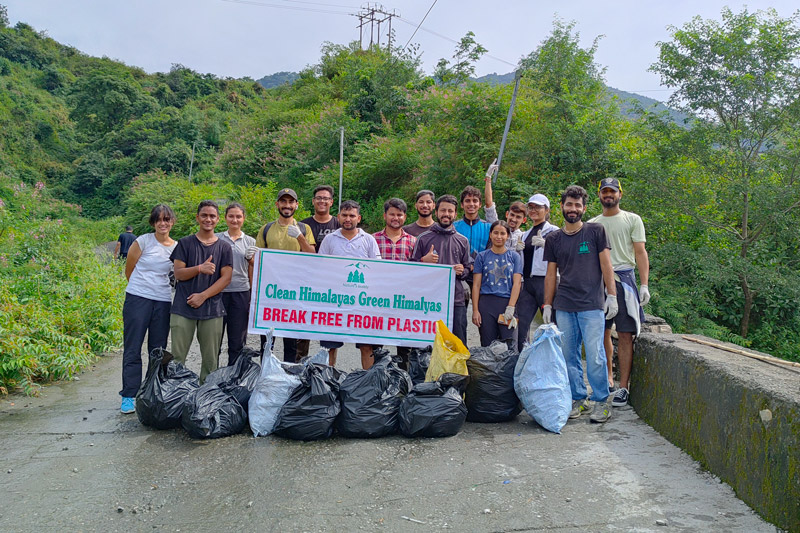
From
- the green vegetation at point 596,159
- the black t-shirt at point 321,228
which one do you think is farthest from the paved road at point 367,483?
the green vegetation at point 596,159

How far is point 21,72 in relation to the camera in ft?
207

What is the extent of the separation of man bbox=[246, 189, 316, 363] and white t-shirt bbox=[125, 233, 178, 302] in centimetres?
74

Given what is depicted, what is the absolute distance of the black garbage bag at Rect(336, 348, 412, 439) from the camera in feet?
14.9

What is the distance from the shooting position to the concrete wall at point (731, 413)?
10.1 feet

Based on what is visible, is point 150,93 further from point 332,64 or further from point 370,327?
point 370,327

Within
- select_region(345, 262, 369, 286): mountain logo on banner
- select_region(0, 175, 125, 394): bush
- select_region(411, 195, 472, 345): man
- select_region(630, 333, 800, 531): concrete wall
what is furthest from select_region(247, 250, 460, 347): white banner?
select_region(0, 175, 125, 394): bush

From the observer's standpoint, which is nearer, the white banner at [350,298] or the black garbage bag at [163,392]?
the black garbage bag at [163,392]

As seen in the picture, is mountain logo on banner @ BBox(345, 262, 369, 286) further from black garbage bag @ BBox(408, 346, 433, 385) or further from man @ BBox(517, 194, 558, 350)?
man @ BBox(517, 194, 558, 350)

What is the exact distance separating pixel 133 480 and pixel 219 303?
5.85 feet

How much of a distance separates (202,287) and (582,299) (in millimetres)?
3171

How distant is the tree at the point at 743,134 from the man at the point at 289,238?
285 inches

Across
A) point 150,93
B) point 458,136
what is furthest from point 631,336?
point 150,93

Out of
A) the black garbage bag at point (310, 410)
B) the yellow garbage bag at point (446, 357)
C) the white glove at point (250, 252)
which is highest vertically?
the white glove at point (250, 252)

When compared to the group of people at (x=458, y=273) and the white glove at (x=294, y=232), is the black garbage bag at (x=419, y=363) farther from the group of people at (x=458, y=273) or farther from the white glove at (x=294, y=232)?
the white glove at (x=294, y=232)
